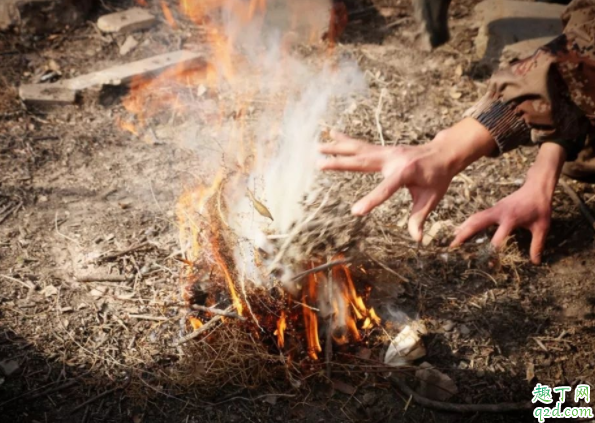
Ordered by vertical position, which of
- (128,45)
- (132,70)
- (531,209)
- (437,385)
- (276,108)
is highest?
(128,45)

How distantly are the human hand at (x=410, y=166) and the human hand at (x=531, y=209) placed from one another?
67cm

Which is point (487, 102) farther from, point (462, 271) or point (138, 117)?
point (138, 117)

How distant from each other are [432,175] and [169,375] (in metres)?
1.76

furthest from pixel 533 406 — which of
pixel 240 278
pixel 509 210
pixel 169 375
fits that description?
pixel 169 375

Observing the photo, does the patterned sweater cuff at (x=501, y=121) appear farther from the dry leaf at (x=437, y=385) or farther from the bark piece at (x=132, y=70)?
the bark piece at (x=132, y=70)

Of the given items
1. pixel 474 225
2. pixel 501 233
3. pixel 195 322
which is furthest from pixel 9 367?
pixel 501 233

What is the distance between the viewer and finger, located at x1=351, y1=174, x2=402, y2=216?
8.79 ft

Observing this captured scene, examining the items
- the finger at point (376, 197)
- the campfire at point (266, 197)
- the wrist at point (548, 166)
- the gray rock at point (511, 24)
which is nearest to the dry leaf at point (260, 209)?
the campfire at point (266, 197)

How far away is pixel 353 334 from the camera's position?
3.13 metres

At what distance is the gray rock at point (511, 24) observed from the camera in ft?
17.9

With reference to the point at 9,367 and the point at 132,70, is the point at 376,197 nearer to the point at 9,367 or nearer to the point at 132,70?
the point at 9,367

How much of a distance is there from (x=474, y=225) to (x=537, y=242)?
46 cm

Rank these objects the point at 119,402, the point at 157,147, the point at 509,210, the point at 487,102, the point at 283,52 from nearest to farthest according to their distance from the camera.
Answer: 1. the point at 119,402
2. the point at 487,102
3. the point at 509,210
4. the point at 157,147
5. the point at 283,52

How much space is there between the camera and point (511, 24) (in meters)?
5.55
